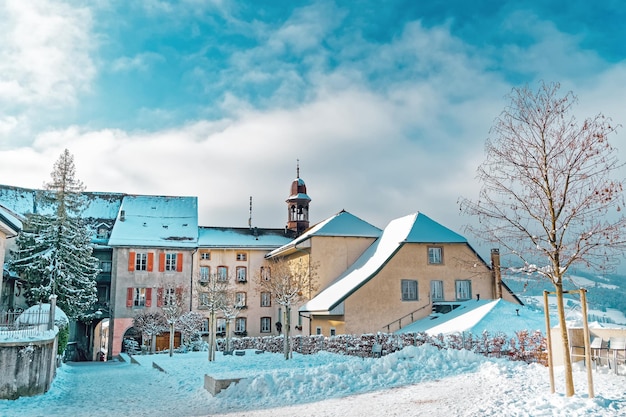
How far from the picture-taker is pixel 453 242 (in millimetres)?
36156

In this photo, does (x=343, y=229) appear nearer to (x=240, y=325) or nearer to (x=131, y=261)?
(x=240, y=325)

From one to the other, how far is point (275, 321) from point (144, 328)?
35.6 feet

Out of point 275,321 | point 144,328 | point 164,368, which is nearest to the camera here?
point 164,368

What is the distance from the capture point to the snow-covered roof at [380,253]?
1347 inches

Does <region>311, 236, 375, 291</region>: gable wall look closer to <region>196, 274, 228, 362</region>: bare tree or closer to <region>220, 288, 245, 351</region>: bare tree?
<region>220, 288, 245, 351</region>: bare tree

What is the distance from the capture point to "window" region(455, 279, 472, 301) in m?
36.1

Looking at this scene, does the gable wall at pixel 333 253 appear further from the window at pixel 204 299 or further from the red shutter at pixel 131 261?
the red shutter at pixel 131 261

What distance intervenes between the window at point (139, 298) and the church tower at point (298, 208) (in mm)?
14673

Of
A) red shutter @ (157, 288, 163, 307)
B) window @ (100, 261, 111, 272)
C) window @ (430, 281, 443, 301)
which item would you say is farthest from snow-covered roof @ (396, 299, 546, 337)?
window @ (100, 261, 111, 272)

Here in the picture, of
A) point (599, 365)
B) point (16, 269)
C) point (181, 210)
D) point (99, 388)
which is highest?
point (181, 210)

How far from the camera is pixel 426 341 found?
23266 millimetres

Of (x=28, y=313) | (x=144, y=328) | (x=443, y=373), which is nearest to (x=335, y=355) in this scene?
(x=443, y=373)

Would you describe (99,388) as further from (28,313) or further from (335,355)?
(335,355)

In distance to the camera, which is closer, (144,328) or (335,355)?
(335,355)
